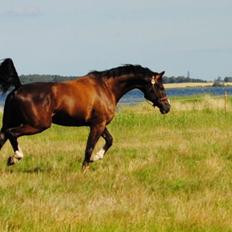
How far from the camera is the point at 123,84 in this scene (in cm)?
1311

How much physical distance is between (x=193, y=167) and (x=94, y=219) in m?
5.27

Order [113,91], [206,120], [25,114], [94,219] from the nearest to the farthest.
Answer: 1. [94,219]
2. [25,114]
3. [113,91]
4. [206,120]

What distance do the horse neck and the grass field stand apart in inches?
54.1

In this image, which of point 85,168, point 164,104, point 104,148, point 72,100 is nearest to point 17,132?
point 72,100

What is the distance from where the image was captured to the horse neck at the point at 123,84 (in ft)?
42.6

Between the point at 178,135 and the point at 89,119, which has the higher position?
the point at 89,119

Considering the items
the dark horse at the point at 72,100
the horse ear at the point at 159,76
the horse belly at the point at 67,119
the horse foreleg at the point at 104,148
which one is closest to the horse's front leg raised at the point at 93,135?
the dark horse at the point at 72,100

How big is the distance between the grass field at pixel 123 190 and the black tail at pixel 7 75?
5.08 feet

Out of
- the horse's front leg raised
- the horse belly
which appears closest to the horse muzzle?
the horse's front leg raised

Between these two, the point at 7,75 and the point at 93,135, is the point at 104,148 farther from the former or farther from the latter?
the point at 7,75

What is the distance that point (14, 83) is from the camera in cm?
1238

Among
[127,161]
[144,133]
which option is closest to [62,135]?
[144,133]

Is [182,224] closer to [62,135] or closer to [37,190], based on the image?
[37,190]

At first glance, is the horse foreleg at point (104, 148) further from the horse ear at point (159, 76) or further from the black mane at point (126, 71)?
the horse ear at point (159, 76)
